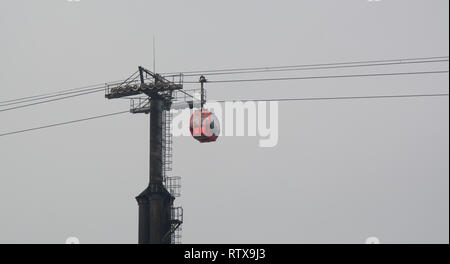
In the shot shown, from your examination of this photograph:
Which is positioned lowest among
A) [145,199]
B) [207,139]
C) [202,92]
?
[145,199]

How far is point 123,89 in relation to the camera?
6006 cm

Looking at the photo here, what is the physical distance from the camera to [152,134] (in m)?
59.0

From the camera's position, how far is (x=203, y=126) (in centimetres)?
5569

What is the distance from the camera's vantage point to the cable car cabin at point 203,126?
55719 millimetres

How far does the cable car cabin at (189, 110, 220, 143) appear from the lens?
5572cm

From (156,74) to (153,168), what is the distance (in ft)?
24.7
